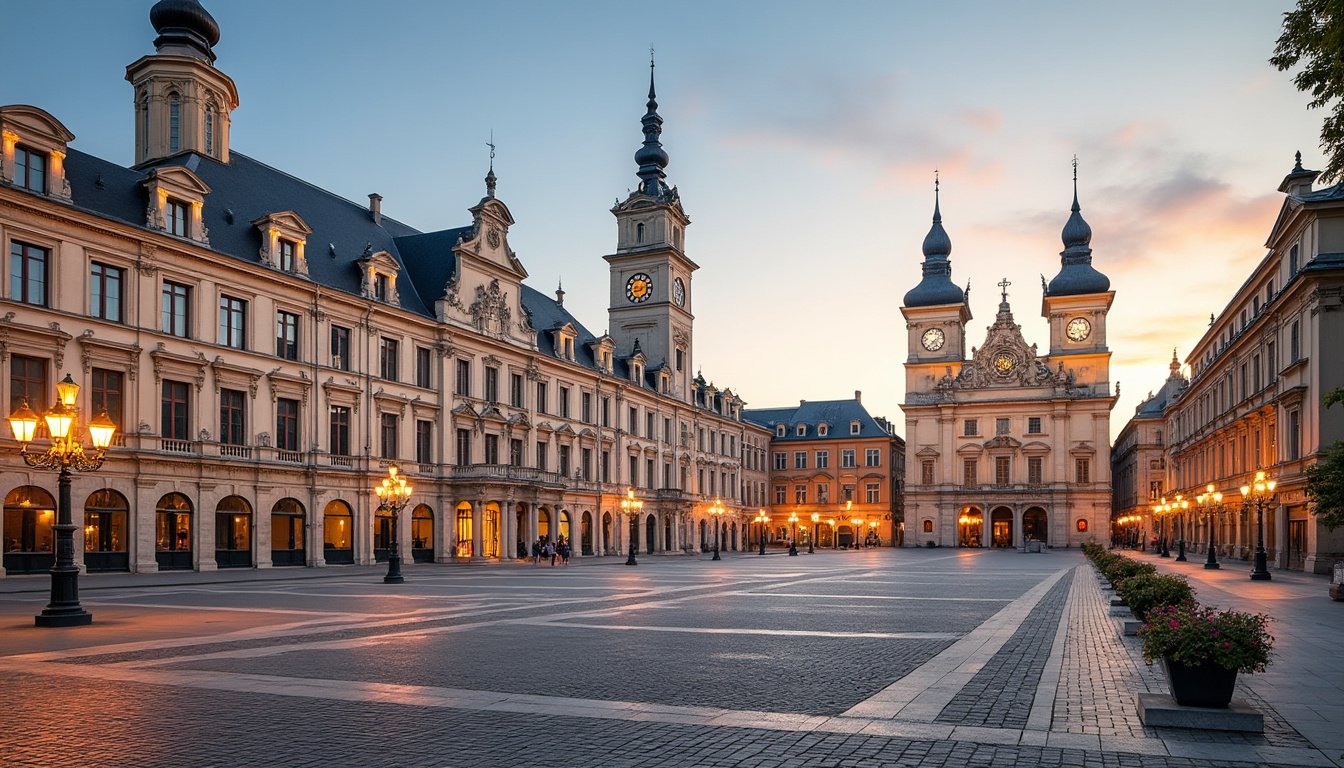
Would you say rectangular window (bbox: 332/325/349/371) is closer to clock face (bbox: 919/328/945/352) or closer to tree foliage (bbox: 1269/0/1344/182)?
tree foliage (bbox: 1269/0/1344/182)

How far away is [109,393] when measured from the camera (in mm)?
39938

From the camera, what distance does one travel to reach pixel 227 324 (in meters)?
45.6

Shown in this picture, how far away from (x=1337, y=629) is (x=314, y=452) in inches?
1629

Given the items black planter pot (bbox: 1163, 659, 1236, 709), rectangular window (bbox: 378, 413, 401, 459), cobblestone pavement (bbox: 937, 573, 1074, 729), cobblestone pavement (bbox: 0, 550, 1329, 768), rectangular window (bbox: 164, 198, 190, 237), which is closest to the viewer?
cobblestone pavement (bbox: 0, 550, 1329, 768)

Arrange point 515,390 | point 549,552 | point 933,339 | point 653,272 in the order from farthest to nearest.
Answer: point 933,339 → point 653,272 → point 515,390 → point 549,552

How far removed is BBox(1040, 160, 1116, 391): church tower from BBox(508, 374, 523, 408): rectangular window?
231 feet

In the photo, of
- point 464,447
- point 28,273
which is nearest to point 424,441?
point 464,447

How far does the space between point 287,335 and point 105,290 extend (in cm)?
974

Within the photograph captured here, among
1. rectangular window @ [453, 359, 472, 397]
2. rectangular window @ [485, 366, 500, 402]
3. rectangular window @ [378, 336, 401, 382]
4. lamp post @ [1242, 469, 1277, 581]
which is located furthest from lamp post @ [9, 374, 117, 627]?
rectangular window @ [485, 366, 500, 402]

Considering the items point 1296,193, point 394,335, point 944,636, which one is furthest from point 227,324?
point 1296,193

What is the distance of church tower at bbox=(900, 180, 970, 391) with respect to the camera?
389ft

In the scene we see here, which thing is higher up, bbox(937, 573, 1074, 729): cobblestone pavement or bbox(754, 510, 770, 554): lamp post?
bbox(937, 573, 1074, 729): cobblestone pavement

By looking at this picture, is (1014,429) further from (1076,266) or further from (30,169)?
(30,169)

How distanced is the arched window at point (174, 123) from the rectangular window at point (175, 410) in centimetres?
1452
